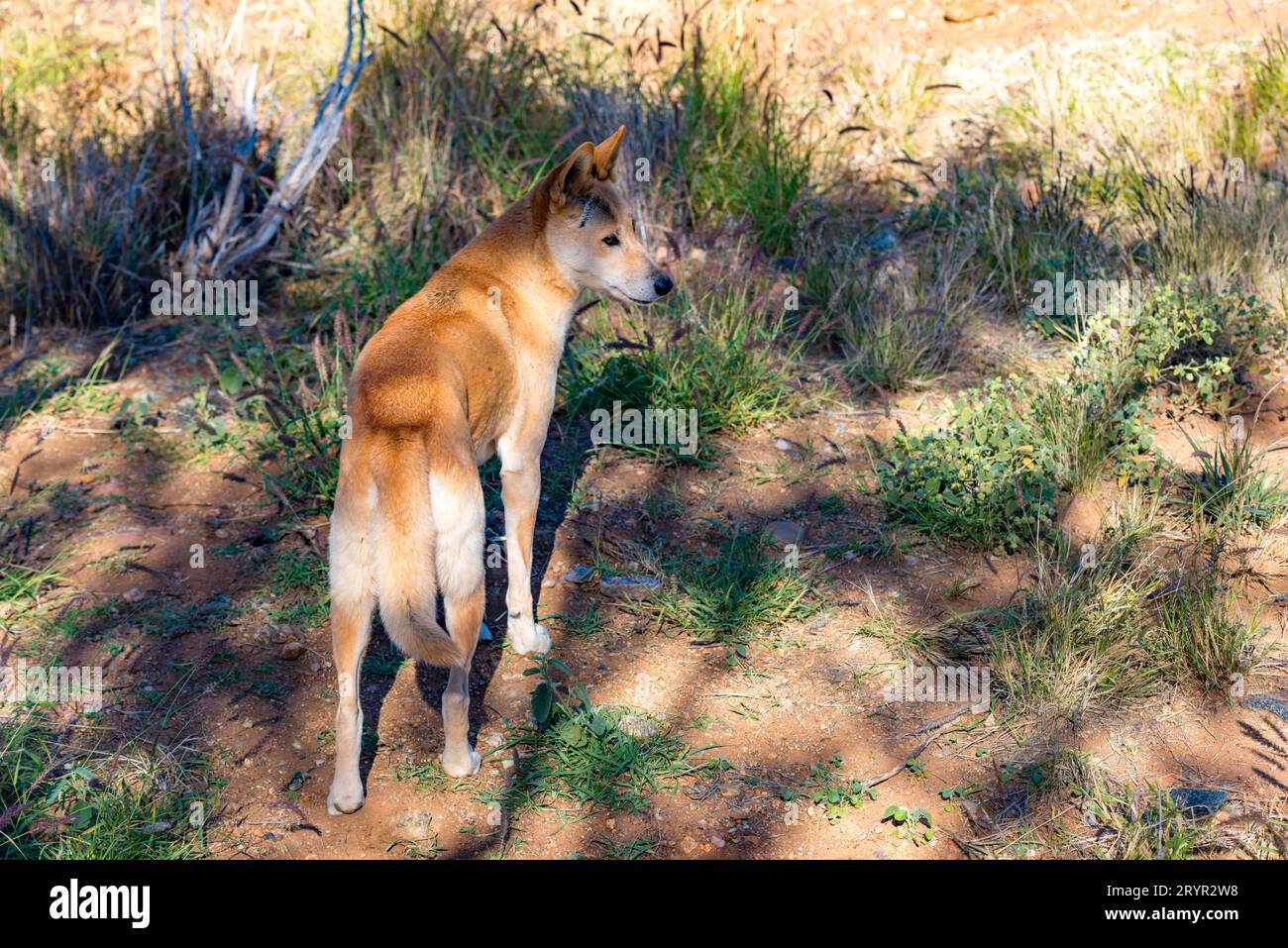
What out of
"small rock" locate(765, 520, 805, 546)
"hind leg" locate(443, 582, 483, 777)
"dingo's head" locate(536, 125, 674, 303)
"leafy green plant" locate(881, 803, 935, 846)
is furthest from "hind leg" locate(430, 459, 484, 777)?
"small rock" locate(765, 520, 805, 546)

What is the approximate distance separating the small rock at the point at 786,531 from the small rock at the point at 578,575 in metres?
0.88

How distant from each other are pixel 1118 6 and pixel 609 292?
249 inches

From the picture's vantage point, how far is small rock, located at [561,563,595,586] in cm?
538

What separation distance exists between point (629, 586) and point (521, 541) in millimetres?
652

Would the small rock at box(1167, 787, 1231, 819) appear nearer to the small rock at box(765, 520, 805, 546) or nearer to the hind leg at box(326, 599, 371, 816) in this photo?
the small rock at box(765, 520, 805, 546)

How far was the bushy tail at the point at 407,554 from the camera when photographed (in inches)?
144

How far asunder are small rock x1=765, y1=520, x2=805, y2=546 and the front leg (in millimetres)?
1264

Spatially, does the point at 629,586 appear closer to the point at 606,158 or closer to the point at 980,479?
the point at 980,479

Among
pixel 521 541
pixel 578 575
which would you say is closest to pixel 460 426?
→ pixel 521 541

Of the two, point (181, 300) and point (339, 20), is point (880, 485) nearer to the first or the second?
point (181, 300)

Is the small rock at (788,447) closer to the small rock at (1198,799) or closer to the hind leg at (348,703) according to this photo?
the small rock at (1198,799)

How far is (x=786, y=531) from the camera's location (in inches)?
221
